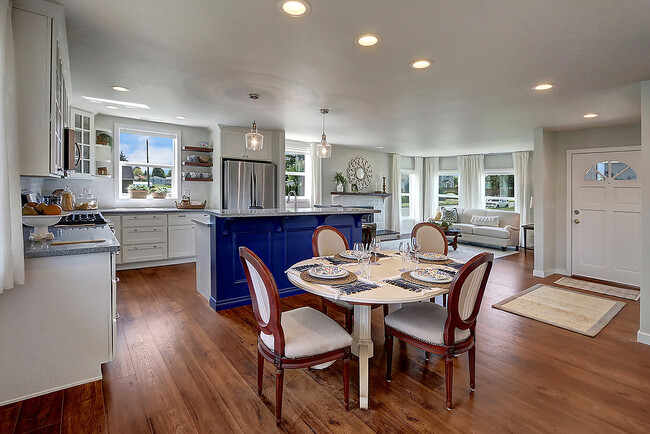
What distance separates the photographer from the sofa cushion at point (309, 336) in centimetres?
183

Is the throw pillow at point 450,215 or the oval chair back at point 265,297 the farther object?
the throw pillow at point 450,215

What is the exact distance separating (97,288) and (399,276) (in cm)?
205

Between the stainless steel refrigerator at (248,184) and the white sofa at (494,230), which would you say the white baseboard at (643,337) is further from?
the stainless steel refrigerator at (248,184)

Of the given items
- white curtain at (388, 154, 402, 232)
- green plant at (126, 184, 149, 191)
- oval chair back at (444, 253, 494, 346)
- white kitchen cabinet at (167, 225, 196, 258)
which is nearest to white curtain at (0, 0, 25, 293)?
oval chair back at (444, 253, 494, 346)

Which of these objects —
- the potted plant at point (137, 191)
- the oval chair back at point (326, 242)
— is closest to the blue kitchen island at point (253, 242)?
the oval chair back at point (326, 242)

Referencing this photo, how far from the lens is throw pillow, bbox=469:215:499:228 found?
317 inches

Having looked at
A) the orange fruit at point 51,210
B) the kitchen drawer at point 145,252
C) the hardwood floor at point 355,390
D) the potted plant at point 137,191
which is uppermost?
the potted plant at point 137,191

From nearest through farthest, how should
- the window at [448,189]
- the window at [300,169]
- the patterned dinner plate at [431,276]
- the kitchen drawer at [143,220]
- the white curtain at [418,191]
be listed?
the patterned dinner plate at [431,276]
the kitchen drawer at [143,220]
the window at [300,169]
the window at [448,189]
the white curtain at [418,191]

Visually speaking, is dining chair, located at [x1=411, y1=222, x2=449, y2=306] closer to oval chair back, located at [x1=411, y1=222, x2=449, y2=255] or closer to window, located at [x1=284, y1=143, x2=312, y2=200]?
oval chair back, located at [x1=411, y1=222, x2=449, y2=255]

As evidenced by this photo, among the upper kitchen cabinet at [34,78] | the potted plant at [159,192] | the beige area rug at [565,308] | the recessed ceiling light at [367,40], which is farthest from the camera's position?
the potted plant at [159,192]

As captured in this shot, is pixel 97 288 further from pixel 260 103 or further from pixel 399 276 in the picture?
pixel 260 103

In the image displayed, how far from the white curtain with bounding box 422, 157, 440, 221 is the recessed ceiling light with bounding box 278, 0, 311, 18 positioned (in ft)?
29.0

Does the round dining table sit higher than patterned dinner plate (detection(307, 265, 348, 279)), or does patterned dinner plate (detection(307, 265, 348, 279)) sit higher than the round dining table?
patterned dinner plate (detection(307, 265, 348, 279))

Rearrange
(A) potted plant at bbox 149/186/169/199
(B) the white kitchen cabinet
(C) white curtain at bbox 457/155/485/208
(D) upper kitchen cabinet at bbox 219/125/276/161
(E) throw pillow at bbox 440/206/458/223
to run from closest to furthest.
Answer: (B) the white kitchen cabinet < (D) upper kitchen cabinet at bbox 219/125/276/161 < (A) potted plant at bbox 149/186/169/199 < (E) throw pillow at bbox 440/206/458/223 < (C) white curtain at bbox 457/155/485/208
